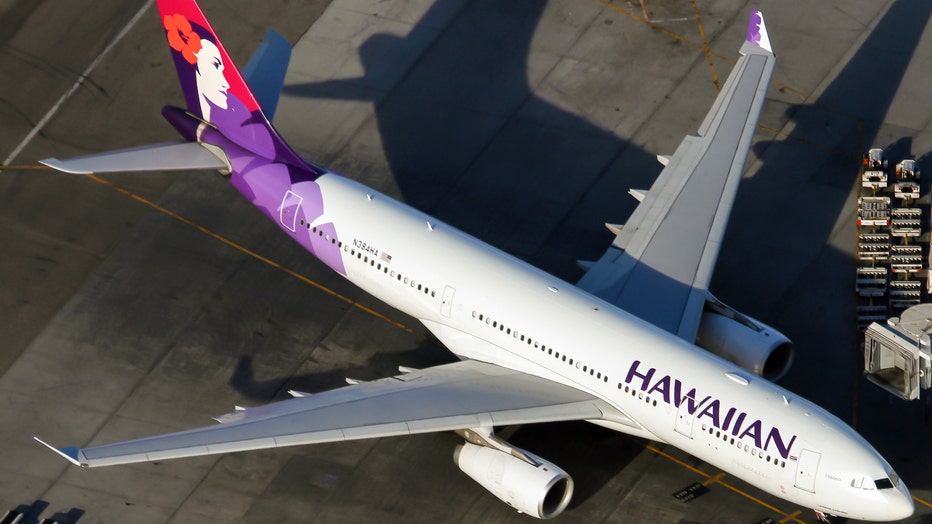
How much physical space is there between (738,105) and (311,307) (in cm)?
1465

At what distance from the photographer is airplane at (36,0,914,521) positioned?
1291 inches

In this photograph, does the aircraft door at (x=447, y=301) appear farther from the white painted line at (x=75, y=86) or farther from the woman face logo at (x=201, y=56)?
the white painted line at (x=75, y=86)

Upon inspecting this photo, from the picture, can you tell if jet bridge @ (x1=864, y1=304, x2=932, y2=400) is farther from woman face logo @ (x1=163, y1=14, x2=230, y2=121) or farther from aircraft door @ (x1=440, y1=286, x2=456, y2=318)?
woman face logo @ (x1=163, y1=14, x2=230, y2=121)

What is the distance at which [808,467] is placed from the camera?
105 feet

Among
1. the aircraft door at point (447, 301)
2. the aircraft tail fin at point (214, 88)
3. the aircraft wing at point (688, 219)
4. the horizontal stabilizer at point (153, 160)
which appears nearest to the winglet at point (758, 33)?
the aircraft wing at point (688, 219)

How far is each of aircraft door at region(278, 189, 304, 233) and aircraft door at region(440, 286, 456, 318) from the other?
5.36m

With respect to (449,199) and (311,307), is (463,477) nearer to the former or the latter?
(311,307)

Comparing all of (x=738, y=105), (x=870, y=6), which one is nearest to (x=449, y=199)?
(x=738, y=105)

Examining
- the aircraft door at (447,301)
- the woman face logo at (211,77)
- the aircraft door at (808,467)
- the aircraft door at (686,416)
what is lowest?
the aircraft door at (808,467)

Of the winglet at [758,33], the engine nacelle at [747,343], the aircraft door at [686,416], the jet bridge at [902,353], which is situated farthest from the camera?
the winglet at [758,33]


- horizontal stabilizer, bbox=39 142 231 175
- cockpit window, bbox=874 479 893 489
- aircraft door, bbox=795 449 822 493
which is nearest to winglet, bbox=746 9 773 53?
aircraft door, bbox=795 449 822 493

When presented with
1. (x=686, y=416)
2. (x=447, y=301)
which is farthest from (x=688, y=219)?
(x=686, y=416)

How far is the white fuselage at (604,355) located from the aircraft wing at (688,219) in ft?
8.04

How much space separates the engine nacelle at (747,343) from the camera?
119 feet
